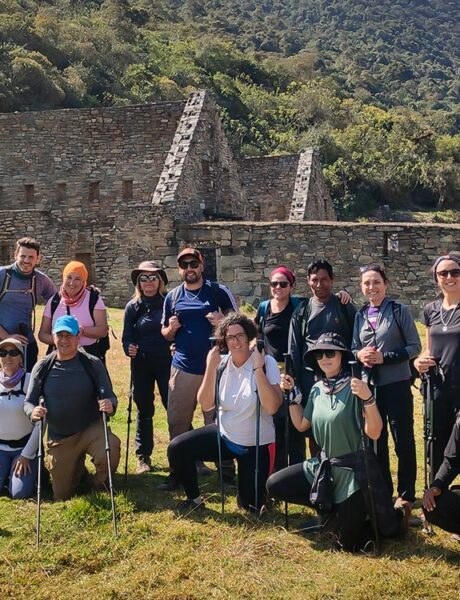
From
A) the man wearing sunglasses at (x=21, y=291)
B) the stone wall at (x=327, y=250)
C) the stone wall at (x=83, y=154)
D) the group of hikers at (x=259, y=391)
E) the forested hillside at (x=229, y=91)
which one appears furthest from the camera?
the forested hillside at (x=229, y=91)

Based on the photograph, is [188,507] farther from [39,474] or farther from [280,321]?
[280,321]

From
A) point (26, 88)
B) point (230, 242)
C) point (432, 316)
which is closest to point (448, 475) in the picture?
point (432, 316)

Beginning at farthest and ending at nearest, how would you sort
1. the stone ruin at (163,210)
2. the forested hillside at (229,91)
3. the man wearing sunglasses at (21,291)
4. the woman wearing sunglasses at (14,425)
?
the forested hillside at (229,91), the stone ruin at (163,210), the man wearing sunglasses at (21,291), the woman wearing sunglasses at (14,425)

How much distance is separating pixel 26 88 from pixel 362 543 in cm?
3357

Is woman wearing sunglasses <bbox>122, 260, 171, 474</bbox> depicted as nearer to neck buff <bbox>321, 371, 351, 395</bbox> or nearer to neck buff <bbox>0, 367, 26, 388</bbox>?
neck buff <bbox>0, 367, 26, 388</bbox>

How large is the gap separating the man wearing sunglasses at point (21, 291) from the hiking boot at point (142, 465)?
1.50 metres

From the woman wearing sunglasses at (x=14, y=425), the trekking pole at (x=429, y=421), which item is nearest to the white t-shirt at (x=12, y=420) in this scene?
the woman wearing sunglasses at (x=14, y=425)

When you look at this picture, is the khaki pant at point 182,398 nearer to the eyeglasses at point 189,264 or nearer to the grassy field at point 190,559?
the grassy field at point 190,559

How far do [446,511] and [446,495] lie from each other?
0.38 feet

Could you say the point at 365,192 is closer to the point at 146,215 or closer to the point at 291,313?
the point at 146,215

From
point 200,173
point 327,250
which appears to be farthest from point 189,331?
point 200,173

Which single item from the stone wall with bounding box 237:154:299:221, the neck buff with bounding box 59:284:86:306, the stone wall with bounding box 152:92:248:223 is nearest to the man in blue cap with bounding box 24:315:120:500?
the neck buff with bounding box 59:284:86:306

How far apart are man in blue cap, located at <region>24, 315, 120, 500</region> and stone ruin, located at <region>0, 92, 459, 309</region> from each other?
26.0 ft

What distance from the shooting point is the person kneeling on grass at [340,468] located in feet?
14.7
